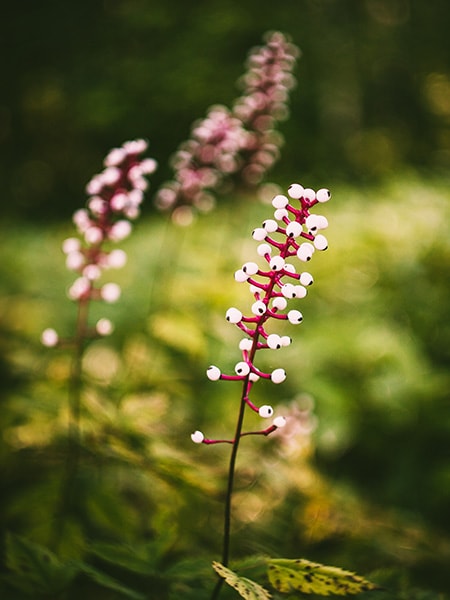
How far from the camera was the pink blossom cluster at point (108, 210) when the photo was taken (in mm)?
1544

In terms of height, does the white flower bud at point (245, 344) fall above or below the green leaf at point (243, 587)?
above

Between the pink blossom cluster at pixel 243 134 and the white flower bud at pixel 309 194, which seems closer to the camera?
the white flower bud at pixel 309 194

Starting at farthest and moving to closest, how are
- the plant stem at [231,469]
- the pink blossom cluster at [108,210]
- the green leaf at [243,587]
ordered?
the pink blossom cluster at [108,210] → the plant stem at [231,469] → the green leaf at [243,587]

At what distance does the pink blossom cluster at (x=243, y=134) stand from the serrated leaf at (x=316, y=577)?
5.36ft

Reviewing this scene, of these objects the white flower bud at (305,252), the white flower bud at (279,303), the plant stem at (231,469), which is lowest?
the plant stem at (231,469)

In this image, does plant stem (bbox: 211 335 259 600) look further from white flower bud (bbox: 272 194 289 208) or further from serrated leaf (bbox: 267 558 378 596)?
white flower bud (bbox: 272 194 289 208)

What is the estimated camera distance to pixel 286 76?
2.07 m

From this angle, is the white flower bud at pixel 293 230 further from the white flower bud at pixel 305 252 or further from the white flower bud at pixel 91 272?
the white flower bud at pixel 91 272

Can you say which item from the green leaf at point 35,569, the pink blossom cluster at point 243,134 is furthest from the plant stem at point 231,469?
the pink blossom cluster at point 243,134

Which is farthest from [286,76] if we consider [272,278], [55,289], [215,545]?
[55,289]

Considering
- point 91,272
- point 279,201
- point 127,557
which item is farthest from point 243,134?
point 127,557

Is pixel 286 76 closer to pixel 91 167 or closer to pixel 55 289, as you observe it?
pixel 55 289

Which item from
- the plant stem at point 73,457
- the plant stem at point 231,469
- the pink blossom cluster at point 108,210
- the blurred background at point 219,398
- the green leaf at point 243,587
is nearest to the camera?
the green leaf at point 243,587

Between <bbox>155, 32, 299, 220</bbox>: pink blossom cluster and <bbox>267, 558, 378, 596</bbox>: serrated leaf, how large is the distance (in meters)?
1.63
